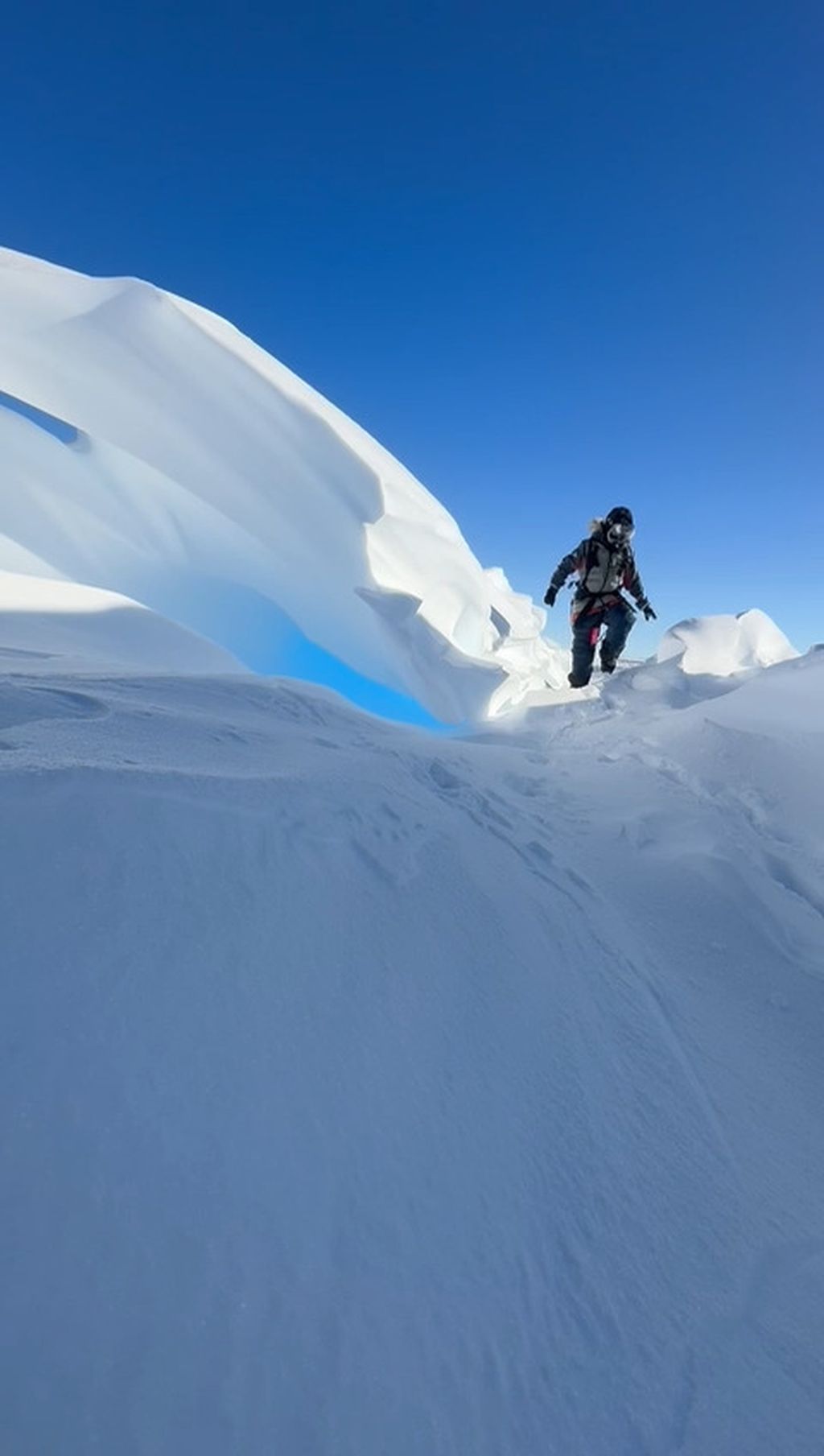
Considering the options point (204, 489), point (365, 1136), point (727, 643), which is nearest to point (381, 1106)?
point (365, 1136)

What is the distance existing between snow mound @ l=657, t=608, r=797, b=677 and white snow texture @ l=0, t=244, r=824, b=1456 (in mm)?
10834

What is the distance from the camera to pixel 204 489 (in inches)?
337

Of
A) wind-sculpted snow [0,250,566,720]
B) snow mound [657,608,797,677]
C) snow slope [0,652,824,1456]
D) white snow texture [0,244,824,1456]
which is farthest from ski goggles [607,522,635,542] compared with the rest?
snow mound [657,608,797,677]

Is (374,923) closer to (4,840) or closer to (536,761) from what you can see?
(4,840)

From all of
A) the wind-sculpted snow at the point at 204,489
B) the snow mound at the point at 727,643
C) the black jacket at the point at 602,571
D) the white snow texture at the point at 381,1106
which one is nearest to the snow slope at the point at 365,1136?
the white snow texture at the point at 381,1106

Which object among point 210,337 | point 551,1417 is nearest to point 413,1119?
point 551,1417

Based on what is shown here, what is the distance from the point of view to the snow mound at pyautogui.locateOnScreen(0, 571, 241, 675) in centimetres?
459

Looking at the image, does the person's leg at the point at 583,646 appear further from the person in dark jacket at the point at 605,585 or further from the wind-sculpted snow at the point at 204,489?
the wind-sculpted snow at the point at 204,489

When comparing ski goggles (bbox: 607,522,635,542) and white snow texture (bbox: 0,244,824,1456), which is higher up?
ski goggles (bbox: 607,522,635,542)

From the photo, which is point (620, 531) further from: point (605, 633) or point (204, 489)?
point (204, 489)

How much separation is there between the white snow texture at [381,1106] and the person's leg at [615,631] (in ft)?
14.7

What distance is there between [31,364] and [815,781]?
964 cm

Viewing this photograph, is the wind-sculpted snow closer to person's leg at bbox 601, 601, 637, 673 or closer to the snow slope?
person's leg at bbox 601, 601, 637, 673

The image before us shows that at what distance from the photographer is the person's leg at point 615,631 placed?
23.2 ft
